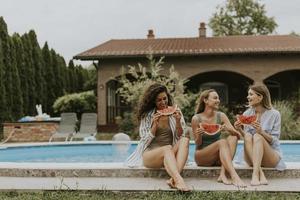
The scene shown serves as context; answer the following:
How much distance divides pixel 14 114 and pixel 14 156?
1006cm

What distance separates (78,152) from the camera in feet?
36.9

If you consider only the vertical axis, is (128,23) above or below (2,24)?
above

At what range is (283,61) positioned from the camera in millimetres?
19578

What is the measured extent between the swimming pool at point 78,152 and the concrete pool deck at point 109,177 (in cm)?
399

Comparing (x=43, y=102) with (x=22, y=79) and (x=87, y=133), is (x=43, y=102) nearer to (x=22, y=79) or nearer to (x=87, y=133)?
(x=22, y=79)

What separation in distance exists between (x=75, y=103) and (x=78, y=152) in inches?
454

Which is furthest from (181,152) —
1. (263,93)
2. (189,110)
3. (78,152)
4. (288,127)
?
(189,110)

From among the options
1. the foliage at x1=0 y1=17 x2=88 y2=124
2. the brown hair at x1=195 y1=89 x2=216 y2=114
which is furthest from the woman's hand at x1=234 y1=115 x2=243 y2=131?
the foliage at x1=0 y1=17 x2=88 y2=124

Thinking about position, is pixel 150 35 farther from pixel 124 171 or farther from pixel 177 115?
pixel 124 171

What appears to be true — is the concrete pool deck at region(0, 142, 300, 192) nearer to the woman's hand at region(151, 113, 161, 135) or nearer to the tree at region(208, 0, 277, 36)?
the woman's hand at region(151, 113, 161, 135)

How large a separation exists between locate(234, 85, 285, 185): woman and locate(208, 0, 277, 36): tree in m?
35.3

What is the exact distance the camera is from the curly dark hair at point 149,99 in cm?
588

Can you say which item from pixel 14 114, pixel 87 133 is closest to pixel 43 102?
pixel 14 114

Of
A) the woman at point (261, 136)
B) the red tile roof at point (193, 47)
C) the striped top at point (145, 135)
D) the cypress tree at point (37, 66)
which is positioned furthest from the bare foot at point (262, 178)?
the cypress tree at point (37, 66)
